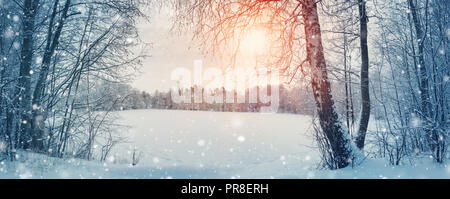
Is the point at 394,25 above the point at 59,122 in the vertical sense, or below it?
above

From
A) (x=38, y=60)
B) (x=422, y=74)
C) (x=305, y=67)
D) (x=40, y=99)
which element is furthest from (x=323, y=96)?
(x=38, y=60)

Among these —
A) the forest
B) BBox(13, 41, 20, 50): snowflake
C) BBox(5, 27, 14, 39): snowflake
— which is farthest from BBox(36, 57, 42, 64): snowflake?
BBox(5, 27, 14, 39): snowflake

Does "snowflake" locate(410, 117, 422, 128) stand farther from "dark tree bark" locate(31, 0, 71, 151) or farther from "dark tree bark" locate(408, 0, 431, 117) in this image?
"dark tree bark" locate(31, 0, 71, 151)

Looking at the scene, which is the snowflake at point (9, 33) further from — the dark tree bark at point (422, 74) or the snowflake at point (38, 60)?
the dark tree bark at point (422, 74)

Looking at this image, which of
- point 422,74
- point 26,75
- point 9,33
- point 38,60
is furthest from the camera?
point 38,60

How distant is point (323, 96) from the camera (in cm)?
433

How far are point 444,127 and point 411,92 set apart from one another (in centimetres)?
77

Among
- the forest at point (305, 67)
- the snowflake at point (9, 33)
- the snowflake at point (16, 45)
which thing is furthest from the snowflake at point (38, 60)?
the snowflake at point (9, 33)

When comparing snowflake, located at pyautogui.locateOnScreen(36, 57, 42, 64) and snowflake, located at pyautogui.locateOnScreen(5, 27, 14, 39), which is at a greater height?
snowflake, located at pyautogui.locateOnScreen(5, 27, 14, 39)

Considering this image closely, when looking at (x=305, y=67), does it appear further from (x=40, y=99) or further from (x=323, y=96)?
(x=40, y=99)

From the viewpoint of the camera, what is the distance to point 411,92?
445 centimetres

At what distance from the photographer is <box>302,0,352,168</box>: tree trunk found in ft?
14.1

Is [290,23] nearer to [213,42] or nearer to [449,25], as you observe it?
[213,42]
